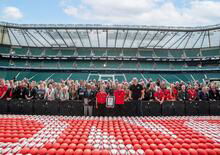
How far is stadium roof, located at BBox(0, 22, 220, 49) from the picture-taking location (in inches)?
1419

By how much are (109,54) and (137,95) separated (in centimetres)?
3536

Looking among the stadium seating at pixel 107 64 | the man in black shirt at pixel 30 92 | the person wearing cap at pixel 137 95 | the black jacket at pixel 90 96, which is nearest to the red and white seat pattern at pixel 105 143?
the black jacket at pixel 90 96

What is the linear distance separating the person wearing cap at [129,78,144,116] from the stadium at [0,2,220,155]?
0.06 meters

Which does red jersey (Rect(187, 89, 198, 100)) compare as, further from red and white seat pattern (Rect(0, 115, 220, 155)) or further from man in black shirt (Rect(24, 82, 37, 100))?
man in black shirt (Rect(24, 82, 37, 100))

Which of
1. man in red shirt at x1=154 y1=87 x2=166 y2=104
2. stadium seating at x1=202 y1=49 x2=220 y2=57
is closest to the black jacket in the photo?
man in red shirt at x1=154 y1=87 x2=166 y2=104

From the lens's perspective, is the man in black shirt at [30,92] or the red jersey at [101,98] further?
the man in black shirt at [30,92]

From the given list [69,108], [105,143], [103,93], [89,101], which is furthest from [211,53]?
[105,143]

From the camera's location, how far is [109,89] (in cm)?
1169

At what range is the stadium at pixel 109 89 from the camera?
524 centimetres

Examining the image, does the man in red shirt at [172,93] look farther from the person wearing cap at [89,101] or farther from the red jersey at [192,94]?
the person wearing cap at [89,101]

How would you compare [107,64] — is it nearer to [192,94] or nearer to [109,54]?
[109,54]

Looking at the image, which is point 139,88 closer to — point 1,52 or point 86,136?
point 86,136

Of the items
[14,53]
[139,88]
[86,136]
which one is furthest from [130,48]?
[86,136]

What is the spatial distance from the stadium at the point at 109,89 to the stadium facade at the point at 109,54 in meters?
0.20
